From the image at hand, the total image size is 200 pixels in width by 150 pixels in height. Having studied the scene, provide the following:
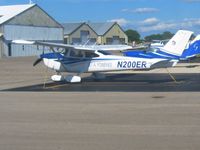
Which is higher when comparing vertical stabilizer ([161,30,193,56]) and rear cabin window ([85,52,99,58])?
vertical stabilizer ([161,30,193,56])

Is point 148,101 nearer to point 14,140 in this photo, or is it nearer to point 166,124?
point 166,124

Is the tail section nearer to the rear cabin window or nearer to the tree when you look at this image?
the rear cabin window

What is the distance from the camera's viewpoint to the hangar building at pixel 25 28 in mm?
81369

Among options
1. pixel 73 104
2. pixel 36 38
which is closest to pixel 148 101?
pixel 73 104

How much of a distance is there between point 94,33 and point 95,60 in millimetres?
97177

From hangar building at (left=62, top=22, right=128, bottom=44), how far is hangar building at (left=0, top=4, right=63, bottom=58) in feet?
29.7

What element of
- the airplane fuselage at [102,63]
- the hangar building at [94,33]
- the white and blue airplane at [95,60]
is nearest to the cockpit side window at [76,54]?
the white and blue airplane at [95,60]

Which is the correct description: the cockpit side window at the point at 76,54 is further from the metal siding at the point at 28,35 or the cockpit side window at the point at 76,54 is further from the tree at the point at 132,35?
the tree at the point at 132,35

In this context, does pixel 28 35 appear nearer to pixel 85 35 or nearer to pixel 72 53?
pixel 85 35

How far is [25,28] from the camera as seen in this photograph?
283 feet

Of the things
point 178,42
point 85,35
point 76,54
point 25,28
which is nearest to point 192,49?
point 178,42

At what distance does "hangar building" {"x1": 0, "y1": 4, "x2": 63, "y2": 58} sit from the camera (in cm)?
8137

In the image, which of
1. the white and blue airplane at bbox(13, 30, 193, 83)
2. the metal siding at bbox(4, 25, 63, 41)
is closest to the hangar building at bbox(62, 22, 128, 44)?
the metal siding at bbox(4, 25, 63, 41)

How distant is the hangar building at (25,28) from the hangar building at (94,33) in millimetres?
9051
